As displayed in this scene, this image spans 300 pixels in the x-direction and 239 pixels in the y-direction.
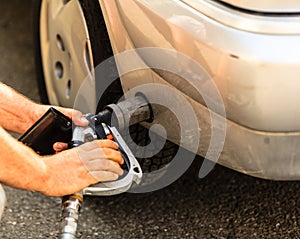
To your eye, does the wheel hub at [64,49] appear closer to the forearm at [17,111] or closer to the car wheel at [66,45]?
the car wheel at [66,45]

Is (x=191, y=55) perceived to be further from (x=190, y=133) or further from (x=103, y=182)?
(x=103, y=182)

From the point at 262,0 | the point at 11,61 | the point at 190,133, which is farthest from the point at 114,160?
the point at 11,61

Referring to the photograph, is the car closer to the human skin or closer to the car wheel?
the car wheel

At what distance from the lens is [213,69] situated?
6.59 ft

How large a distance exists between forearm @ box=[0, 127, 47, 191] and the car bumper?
44cm

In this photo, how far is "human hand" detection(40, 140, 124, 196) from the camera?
2.09 m

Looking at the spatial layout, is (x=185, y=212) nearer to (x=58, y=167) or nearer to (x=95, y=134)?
(x=95, y=134)

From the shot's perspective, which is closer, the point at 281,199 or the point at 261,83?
the point at 261,83

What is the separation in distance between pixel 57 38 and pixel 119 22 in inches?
26.6

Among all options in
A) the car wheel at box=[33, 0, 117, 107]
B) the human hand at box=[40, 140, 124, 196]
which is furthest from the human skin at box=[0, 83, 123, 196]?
the car wheel at box=[33, 0, 117, 107]

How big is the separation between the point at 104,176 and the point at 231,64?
0.48m

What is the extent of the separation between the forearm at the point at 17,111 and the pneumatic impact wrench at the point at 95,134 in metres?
0.13

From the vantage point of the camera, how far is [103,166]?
2133 mm

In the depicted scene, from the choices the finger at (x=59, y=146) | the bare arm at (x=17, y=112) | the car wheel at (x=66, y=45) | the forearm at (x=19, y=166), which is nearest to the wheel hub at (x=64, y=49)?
the car wheel at (x=66, y=45)
